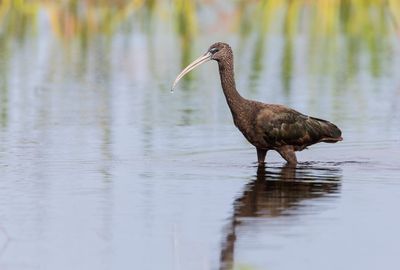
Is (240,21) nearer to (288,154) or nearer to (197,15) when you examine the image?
(197,15)

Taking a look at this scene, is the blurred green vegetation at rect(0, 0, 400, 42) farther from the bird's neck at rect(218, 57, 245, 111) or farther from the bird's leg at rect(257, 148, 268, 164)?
the bird's leg at rect(257, 148, 268, 164)

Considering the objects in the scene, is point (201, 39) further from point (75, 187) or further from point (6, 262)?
point (6, 262)

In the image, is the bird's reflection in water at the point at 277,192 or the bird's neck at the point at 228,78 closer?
the bird's reflection in water at the point at 277,192

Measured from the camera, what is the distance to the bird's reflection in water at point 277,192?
35.0 ft

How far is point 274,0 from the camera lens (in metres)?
32.3

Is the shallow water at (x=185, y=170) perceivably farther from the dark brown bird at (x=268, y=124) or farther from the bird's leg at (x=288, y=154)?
the dark brown bird at (x=268, y=124)

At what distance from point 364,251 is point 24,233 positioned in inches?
98.4

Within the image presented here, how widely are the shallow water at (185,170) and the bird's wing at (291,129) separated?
245 mm

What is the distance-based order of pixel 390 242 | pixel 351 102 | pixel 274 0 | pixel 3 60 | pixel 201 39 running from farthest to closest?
pixel 274 0 → pixel 201 39 → pixel 3 60 → pixel 351 102 → pixel 390 242

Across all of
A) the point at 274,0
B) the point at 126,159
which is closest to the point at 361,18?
the point at 274,0

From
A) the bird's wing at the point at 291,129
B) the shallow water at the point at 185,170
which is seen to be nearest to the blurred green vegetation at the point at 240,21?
the shallow water at the point at 185,170

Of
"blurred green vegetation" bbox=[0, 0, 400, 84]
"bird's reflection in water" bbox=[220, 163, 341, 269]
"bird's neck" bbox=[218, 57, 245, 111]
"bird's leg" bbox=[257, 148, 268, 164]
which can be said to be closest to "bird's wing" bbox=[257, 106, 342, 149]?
"bird's leg" bbox=[257, 148, 268, 164]

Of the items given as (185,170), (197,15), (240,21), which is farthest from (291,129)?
(197,15)

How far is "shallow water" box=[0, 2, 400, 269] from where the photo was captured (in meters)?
9.77
